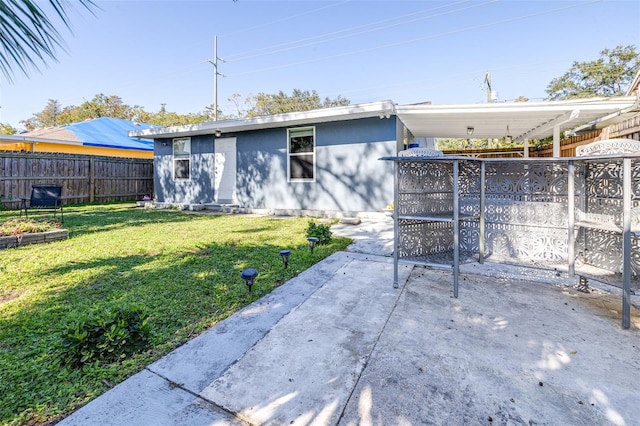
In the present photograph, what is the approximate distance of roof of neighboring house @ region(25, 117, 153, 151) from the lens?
14.6 meters

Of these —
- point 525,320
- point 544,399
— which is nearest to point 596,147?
point 525,320

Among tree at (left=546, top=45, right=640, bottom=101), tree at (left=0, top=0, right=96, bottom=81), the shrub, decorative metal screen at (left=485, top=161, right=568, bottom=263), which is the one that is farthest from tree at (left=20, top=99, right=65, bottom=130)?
tree at (left=546, top=45, right=640, bottom=101)

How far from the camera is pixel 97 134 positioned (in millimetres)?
15961

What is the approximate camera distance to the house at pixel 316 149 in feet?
22.4

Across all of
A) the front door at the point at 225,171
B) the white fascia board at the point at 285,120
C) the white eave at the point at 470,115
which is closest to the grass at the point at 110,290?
the white fascia board at the point at 285,120

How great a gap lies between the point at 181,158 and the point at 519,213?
33.2 feet

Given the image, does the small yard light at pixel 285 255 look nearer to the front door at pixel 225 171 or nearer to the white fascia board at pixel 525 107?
the white fascia board at pixel 525 107

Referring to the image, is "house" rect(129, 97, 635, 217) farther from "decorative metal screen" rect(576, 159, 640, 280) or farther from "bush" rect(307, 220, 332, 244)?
"decorative metal screen" rect(576, 159, 640, 280)

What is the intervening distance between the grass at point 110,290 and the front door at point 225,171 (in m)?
3.73

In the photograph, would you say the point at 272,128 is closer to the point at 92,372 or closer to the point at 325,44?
the point at 92,372

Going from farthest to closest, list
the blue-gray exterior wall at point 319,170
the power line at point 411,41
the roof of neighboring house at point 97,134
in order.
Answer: the roof of neighboring house at point 97,134, the power line at point 411,41, the blue-gray exterior wall at point 319,170

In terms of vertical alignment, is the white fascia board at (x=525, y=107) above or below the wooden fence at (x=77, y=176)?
above

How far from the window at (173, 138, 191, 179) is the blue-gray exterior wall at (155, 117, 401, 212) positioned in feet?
0.76

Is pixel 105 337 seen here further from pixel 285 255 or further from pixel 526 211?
pixel 526 211
